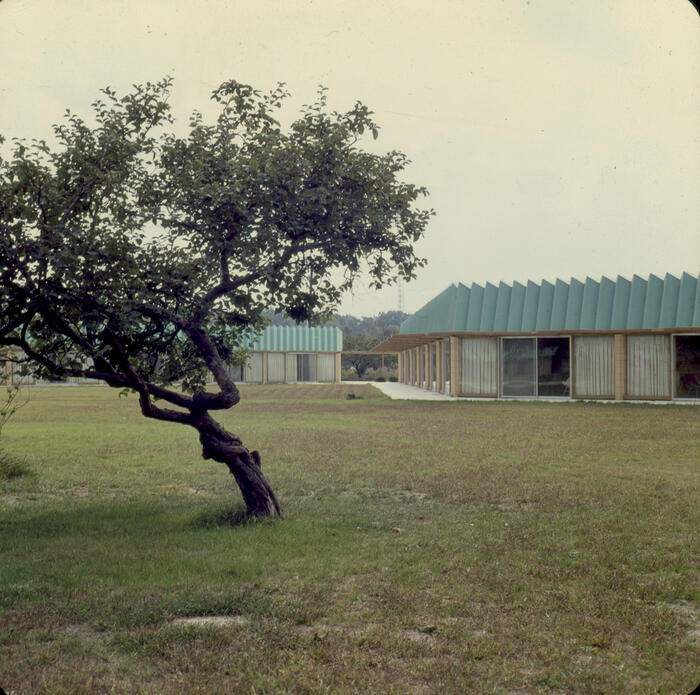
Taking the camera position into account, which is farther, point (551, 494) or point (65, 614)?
point (551, 494)

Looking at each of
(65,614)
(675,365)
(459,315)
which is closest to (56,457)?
(65,614)

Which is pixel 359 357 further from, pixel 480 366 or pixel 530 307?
pixel 530 307

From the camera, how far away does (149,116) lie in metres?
8.84

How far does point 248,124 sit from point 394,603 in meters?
6.30

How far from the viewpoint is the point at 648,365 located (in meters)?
32.0

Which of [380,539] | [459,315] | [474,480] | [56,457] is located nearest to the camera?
[380,539]

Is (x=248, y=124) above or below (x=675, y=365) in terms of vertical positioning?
above

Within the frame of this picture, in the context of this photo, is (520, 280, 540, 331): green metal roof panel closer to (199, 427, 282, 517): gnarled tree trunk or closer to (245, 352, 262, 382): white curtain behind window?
(199, 427, 282, 517): gnarled tree trunk

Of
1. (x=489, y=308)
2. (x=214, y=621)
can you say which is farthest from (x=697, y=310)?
(x=214, y=621)

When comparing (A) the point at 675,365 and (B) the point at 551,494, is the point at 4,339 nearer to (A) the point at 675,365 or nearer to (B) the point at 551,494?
(B) the point at 551,494

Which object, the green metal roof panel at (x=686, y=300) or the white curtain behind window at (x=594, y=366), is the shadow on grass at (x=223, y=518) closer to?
the green metal roof panel at (x=686, y=300)

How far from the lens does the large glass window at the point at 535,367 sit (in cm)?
3356

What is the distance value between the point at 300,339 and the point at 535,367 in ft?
96.6

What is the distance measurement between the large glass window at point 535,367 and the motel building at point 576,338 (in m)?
0.05
